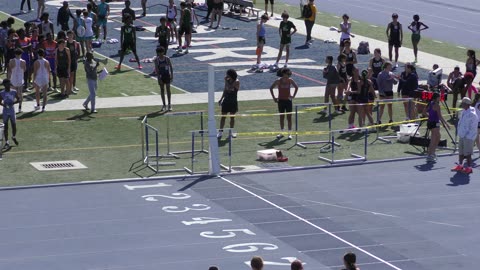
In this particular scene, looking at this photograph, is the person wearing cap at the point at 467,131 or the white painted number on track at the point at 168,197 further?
the person wearing cap at the point at 467,131

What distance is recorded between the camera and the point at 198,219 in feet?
75.2

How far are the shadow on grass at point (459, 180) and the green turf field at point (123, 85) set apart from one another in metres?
10.9

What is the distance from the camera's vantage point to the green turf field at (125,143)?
26.6m

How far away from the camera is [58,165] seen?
2694 cm

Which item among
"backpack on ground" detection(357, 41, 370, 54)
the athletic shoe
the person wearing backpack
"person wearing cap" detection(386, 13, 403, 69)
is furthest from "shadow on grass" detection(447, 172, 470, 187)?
the person wearing backpack

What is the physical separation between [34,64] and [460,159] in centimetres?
1120

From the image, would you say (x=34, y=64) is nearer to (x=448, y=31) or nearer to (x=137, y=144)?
(x=137, y=144)

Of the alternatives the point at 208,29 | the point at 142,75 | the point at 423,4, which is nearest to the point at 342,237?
the point at 142,75

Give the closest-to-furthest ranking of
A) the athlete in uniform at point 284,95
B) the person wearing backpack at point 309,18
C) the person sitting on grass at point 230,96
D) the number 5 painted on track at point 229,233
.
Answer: the number 5 painted on track at point 229,233 → the person sitting on grass at point 230,96 → the athlete in uniform at point 284,95 → the person wearing backpack at point 309,18

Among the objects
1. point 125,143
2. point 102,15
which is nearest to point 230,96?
point 125,143

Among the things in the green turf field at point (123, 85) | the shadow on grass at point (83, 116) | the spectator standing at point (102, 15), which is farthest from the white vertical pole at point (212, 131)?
the spectator standing at point (102, 15)

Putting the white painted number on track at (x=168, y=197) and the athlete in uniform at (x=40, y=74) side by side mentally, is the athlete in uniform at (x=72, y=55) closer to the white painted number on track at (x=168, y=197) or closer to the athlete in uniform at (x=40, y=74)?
the athlete in uniform at (x=40, y=74)

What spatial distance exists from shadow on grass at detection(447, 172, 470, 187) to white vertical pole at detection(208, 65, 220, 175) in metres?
4.80

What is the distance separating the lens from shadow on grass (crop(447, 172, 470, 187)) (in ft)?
84.6
